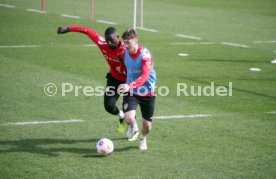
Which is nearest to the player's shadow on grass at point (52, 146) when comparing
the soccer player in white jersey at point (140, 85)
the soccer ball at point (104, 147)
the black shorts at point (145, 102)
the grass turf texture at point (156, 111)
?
the grass turf texture at point (156, 111)

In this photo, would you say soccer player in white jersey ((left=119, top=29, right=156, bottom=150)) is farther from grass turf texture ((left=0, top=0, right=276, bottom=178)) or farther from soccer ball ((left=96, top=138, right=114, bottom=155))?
soccer ball ((left=96, top=138, right=114, bottom=155))

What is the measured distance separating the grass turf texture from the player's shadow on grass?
0.8 inches

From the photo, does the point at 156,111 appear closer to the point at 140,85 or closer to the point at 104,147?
the point at 140,85

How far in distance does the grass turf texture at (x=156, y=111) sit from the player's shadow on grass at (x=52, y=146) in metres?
0.02

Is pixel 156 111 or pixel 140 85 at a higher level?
pixel 140 85

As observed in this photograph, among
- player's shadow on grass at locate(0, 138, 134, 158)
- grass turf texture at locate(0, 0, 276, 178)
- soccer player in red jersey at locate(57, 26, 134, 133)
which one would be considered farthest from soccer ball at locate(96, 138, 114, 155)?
soccer player in red jersey at locate(57, 26, 134, 133)

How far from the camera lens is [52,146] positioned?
38.9 feet

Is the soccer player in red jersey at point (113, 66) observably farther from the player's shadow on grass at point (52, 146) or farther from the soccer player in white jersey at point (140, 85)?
the player's shadow on grass at point (52, 146)

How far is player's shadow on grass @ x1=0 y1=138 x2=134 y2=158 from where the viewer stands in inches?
452

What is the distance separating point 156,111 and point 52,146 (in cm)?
365

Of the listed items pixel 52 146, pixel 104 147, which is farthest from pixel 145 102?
pixel 52 146

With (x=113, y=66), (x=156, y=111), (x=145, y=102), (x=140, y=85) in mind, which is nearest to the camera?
(x=140, y=85)

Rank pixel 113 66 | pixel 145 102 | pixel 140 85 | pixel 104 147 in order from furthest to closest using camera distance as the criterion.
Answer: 1. pixel 113 66
2. pixel 145 102
3. pixel 140 85
4. pixel 104 147

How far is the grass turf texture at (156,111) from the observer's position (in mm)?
10719
